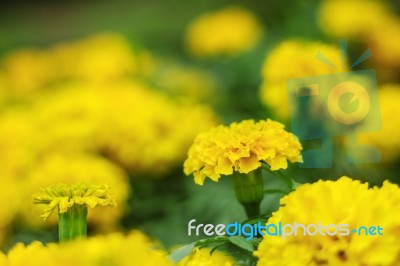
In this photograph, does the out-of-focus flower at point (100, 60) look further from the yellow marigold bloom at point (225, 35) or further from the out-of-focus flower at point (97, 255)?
the out-of-focus flower at point (97, 255)

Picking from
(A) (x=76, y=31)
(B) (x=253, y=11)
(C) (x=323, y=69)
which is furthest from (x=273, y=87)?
(A) (x=76, y=31)

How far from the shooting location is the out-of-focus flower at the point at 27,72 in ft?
3.50

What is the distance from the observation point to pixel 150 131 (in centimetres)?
74

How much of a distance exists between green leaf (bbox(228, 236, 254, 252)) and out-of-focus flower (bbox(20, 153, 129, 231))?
0.50 feet

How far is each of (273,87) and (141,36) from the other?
70 cm

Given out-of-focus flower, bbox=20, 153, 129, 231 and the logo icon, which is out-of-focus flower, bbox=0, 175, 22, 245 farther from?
the logo icon

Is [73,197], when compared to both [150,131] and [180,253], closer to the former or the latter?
[180,253]

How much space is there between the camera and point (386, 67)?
888 mm

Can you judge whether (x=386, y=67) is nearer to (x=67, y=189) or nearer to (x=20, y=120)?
(x=20, y=120)

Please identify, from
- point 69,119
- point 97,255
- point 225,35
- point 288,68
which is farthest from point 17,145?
point 225,35

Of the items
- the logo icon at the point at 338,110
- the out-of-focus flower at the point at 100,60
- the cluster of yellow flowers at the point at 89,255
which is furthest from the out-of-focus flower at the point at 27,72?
the cluster of yellow flowers at the point at 89,255

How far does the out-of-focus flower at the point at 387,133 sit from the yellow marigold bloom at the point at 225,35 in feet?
1.31

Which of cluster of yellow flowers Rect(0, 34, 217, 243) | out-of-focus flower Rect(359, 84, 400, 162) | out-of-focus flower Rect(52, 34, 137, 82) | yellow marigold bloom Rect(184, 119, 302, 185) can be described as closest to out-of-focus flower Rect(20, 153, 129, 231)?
cluster of yellow flowers Rect(0, 34, 217, 243)

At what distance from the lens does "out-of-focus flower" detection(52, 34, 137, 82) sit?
1.03 metres
